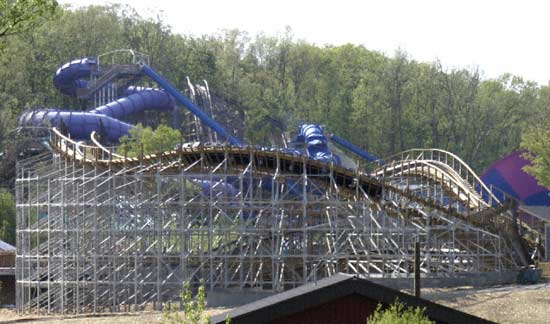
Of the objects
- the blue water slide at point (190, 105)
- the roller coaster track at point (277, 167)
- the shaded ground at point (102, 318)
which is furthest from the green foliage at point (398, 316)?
the blue water slide at point (190, 105)

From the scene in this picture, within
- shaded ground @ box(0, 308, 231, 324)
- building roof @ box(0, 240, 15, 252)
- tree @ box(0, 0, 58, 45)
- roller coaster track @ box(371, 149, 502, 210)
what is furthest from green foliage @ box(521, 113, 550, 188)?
tree @ box(0, 0, 58, 45)

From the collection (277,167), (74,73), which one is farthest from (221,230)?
(74,73)

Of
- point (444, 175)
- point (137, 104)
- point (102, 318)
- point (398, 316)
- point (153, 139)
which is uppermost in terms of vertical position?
point (137, 104)

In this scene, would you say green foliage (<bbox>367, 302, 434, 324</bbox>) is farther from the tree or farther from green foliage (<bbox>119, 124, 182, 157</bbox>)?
green foliage (<bbox>119, 124, 182, 157</bbox>)

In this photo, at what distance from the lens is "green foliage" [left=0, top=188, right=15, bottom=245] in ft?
230

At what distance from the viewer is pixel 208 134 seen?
84125 millimetres

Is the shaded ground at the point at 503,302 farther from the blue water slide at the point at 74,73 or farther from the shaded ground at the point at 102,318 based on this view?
the blue water slide at the point at 74,73

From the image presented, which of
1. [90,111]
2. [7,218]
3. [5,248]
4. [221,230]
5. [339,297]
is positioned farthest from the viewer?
[90,111]

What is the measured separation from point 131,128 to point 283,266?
31.0 metres

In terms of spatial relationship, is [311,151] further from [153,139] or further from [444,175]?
[444,175]

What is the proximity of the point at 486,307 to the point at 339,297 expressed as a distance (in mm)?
14981

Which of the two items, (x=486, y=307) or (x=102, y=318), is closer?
(x=486, y=307)

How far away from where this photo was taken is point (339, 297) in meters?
24.7

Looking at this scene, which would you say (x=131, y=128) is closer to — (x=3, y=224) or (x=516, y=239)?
(x=3, y=224)
